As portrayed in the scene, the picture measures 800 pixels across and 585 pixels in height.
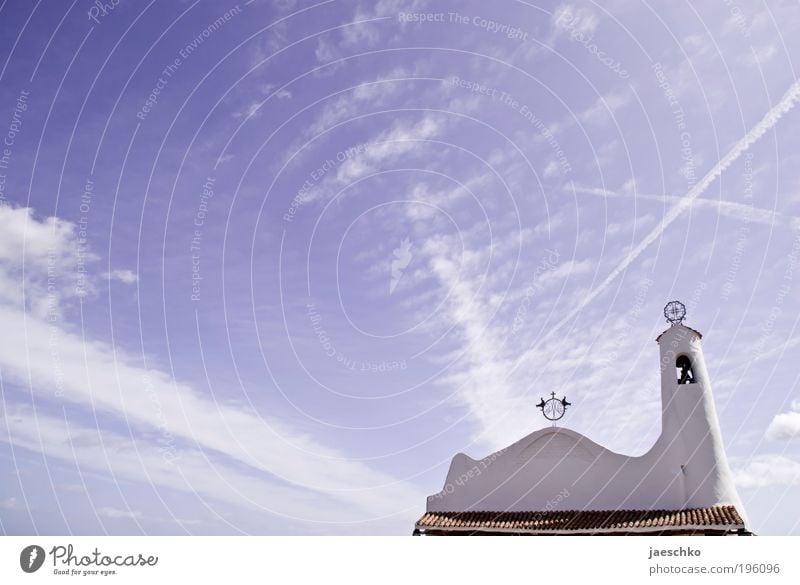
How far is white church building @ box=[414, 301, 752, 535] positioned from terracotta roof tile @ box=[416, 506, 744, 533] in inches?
1.5

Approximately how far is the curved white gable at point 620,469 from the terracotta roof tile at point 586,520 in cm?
53

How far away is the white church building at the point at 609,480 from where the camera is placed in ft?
75.8

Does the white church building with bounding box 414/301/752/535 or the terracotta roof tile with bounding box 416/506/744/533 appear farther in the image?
the white church building with bounding box 414/301/752/535

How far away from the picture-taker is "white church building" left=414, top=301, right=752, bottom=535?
23.1m

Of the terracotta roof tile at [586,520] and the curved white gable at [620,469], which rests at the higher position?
the curved white gable at [620,469]

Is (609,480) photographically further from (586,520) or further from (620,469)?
(586,520)

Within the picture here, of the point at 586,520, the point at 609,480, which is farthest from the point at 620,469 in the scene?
the point at 586,520

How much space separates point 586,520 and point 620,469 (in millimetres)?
2804
